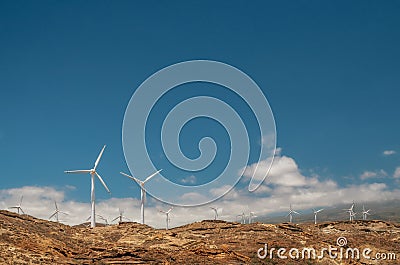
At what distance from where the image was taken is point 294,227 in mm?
98688

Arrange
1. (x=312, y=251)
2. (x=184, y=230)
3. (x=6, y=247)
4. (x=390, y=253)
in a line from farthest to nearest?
Answer: (x=184, y=230), (x=390, y=253), (x=312, y=251), (x=6, y=247)

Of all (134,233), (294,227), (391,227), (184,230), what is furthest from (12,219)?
(391,227)

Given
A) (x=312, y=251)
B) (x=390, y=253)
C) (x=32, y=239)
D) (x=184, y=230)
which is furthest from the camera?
(x=184, y=230)

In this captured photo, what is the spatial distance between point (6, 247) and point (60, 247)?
30.4 ft

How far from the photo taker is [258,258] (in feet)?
229

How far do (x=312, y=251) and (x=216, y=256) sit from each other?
19500 mm

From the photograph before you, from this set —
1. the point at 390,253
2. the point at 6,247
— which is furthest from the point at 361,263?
the point at 6,247

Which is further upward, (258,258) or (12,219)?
(12,219)

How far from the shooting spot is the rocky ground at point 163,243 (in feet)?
207

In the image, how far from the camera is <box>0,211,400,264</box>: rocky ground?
6300 centimetres

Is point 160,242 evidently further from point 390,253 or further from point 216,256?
point 390,253

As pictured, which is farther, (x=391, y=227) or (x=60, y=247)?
(x=391, y=227)

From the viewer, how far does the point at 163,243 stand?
257ft

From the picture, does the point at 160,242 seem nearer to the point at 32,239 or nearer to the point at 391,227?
the point at 32,239
